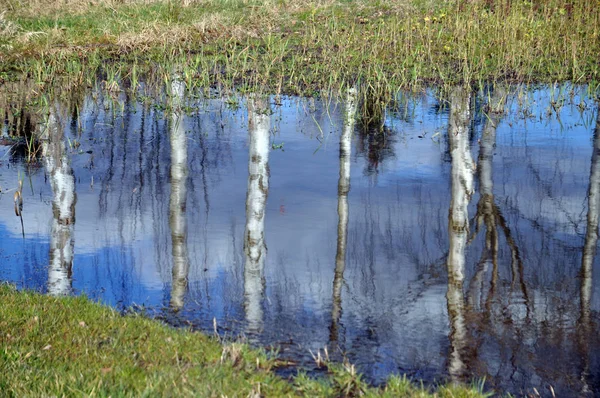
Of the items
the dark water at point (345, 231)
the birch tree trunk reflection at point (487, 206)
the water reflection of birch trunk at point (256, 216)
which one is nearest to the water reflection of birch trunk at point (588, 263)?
the dark water at point (345, 231)

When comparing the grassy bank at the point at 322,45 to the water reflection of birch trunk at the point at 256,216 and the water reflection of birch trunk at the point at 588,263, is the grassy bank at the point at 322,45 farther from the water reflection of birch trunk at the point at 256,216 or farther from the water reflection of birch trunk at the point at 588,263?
the water reflection of birch trunk at the point at 588,263

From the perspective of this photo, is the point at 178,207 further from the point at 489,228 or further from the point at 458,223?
the point at 489,228

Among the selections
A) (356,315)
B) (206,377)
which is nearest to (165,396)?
(206,377)

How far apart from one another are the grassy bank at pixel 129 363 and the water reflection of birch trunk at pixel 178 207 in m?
0.97

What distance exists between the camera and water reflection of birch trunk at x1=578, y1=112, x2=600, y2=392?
17.4 feet

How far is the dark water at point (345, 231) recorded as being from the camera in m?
5.55

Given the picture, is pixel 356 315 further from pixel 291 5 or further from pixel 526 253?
pixel 291 5

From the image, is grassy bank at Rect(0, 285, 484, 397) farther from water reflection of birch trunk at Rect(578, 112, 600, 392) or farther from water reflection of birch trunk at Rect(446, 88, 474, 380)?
water reflection of birch trunk at Rect(578, 112, 600, 392)

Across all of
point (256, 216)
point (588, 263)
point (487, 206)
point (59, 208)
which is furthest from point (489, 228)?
point (59, 208)

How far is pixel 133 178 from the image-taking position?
966 centimetres

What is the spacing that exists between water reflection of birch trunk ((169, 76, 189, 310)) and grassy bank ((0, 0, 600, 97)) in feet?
8.79

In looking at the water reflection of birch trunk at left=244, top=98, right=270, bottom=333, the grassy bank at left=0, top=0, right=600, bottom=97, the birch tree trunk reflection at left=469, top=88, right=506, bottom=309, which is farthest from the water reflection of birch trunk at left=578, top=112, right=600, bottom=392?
the grassy bank at left=0, top=0, right=600, bottom=97

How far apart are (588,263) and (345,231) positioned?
7.43ft

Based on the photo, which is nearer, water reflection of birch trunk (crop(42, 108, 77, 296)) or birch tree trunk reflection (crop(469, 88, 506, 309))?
birch tree trunk reflection (crop(469, 88, 506, 309))
